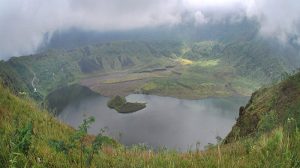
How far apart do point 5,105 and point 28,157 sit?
5521mm

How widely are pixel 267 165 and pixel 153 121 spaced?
180m

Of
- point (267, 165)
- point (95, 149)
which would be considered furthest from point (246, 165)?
point (95, 149)

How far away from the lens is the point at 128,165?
→ 198 inches

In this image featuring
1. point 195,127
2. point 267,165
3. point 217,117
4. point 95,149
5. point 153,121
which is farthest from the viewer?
point 217,117

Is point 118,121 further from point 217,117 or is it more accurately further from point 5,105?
point 5,105

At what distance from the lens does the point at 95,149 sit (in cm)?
496

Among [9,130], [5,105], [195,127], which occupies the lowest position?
[9,130]

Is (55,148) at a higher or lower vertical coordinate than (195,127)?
lower

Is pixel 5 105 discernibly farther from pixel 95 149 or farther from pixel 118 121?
pixel 118 121

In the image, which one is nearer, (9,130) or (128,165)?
(128,165)

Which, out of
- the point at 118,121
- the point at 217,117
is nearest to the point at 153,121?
the point at 118,121

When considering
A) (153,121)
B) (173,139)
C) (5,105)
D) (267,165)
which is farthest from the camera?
(153,121)

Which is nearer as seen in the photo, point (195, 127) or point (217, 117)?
point (195, 127)

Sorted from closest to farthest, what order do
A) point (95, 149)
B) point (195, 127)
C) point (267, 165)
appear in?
point (267, 165)
point (95, 149)
point (195, 127)
